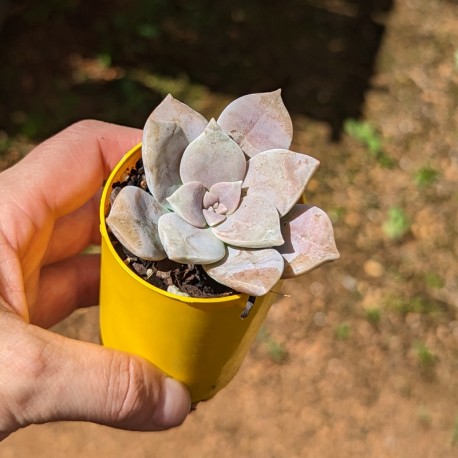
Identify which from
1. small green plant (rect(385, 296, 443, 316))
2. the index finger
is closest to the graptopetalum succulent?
the index finger

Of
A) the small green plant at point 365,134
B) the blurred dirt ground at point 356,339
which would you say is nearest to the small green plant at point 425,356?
the blurred dirt ground at point 356,339

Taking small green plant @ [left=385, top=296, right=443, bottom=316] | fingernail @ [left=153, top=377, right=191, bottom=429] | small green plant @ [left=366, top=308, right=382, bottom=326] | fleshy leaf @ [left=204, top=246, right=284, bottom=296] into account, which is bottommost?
small green plant @ [left=366, top=308, right=382, bottom=326]

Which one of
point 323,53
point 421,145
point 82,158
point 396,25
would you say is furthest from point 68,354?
point 396,25

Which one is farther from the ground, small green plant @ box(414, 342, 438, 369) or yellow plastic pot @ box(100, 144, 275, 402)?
yellow plastic pot @ box(100, 144, 275, 402)

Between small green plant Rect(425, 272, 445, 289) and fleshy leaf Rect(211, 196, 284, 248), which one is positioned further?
small green plant Rect(425, 272, 445, 289)

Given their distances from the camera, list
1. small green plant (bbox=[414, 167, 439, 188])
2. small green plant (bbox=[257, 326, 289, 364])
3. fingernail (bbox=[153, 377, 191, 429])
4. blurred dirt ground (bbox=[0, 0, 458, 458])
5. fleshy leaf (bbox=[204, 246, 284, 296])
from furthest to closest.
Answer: small green plant (bbox=[414, 167, 439, 188]) → small green plant (bbox=[257, 326, 289, 364]) → blurred dirt ground (bbox=[0, 0, 458, 458]) → fingernail (bbox=[153, 377, 191, 429]) → fleshy leaf (bbox=[204, 246, 284, 296])

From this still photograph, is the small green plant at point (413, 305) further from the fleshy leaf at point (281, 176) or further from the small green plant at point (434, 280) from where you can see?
the fleshy leaf at point (281, 176)

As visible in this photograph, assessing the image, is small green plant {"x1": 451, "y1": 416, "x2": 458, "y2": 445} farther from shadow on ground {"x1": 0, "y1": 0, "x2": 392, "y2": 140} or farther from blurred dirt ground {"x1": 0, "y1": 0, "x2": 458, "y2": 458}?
shadow on ground {"x1": 0, "y1": 0, "x2": 392, "y2": 140}

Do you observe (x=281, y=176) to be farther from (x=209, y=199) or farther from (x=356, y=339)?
(x=356, y=339)
